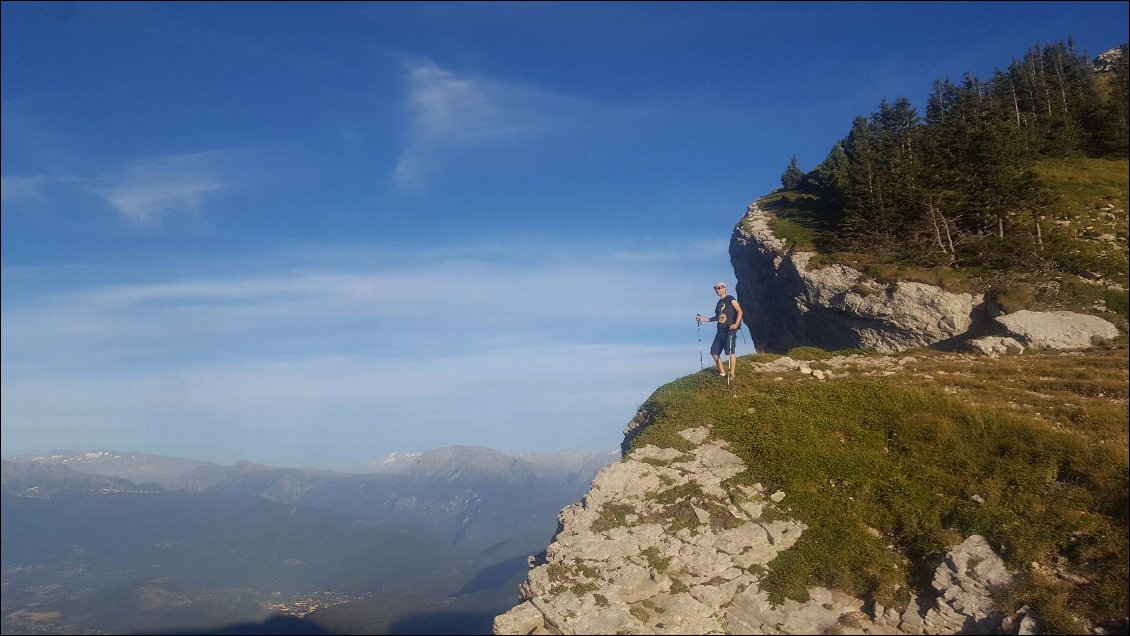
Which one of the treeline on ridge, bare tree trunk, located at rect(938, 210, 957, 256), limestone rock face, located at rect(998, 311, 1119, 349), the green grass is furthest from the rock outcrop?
bare tree trunk, located at rect(938, 210, 957, 256)

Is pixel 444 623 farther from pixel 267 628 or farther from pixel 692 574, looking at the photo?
pixel 692 574

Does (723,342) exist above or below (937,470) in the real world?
above

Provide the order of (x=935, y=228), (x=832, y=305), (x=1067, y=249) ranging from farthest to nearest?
(x=935, y=228) < (x=832, y=305) < (x=1067, y=249)

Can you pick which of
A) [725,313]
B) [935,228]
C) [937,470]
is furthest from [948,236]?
Answer: [937,470]

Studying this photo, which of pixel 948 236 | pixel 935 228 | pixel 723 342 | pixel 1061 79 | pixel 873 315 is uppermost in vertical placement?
pixel 1061 79

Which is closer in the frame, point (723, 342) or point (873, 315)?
point (723, 342)

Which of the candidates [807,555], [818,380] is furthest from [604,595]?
[818,380]

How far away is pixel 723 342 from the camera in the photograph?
18.7 m

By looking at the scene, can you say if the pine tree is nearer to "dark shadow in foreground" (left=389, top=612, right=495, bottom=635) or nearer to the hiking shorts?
the hiking shorts

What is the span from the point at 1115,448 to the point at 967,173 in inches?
1269

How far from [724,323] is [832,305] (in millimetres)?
18859

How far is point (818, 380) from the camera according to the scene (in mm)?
18000

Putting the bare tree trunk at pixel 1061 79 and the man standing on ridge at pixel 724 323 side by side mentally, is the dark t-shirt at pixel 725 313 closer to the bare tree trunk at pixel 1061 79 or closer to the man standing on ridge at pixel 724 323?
the man standing on ridge at pixel 724 323

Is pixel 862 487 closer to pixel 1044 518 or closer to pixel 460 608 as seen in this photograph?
pixel 1044 518
